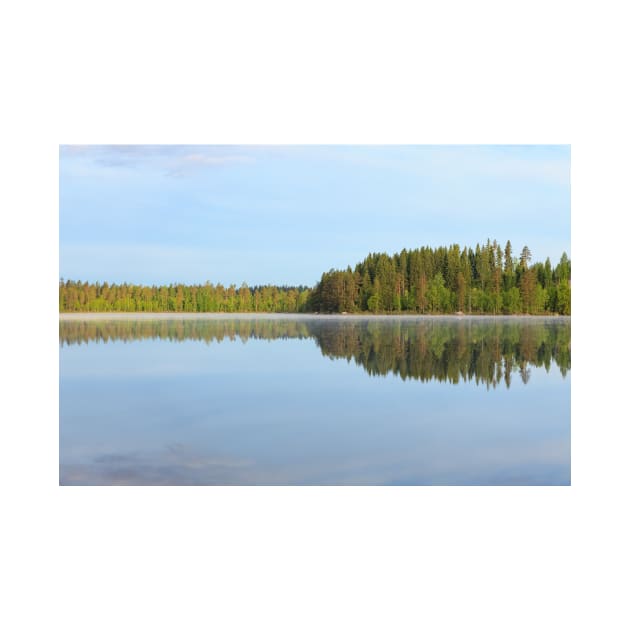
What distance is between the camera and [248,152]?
760 centimetres

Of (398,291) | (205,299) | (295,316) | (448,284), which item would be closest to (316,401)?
(295,316)

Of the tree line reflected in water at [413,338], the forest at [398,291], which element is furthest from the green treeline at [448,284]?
the tree line reflected in water at [413,338]

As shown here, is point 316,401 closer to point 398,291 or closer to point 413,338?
point 413,338

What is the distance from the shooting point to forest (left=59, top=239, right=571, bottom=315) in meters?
7.91

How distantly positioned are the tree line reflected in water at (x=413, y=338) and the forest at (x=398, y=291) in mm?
167

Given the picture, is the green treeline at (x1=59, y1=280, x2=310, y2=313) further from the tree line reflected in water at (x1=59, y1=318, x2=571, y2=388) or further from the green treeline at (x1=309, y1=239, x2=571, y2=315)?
the green treeline at (x1=309, y1=239, x2=571, y2=315)

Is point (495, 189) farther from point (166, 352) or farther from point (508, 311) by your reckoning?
point (166, 352)

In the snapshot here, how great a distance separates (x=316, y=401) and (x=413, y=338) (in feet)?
3.90

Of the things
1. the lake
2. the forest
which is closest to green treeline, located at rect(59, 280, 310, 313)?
the forest

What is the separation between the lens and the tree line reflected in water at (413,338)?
25.7ft

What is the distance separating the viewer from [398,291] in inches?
329
